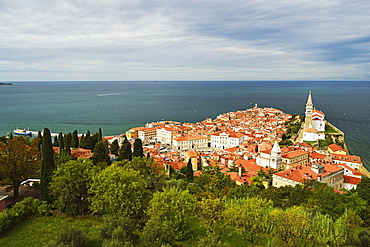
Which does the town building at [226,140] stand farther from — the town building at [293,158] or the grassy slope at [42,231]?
the grassy slope at [42,231]

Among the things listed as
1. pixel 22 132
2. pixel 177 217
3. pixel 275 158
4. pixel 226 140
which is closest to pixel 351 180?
pixel 275 158

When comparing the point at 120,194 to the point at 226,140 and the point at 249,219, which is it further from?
the point at 226,140

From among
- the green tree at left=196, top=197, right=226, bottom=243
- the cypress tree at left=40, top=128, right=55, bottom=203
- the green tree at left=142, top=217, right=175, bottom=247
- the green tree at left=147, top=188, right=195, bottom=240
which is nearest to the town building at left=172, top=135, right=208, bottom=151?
the cypress tree at left=40, top=128, right=55, bottom=203

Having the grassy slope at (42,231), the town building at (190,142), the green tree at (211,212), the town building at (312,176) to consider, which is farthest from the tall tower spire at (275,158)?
the grassy slope at (42,231)

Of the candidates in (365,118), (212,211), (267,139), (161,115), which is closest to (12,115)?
(161,115)

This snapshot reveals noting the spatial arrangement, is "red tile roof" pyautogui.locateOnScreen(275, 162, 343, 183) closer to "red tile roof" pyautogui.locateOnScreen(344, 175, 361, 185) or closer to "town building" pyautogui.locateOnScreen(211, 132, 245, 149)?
"red tile roof" pyautogui.locateOnScreen(344, 175, 361, 185)
